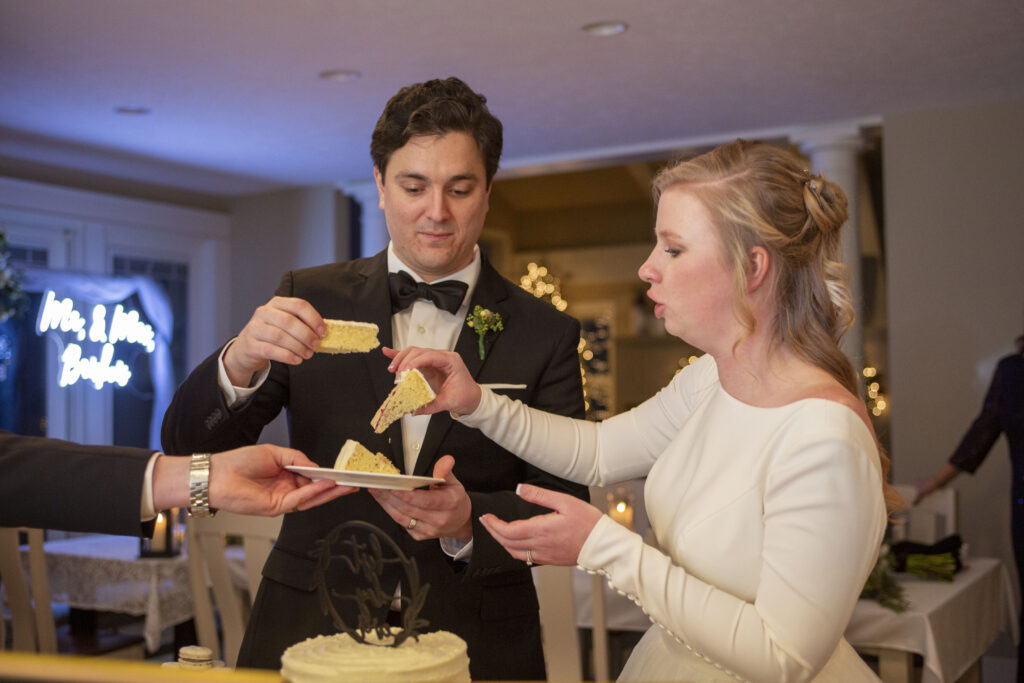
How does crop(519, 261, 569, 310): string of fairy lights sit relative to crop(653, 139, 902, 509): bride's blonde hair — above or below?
above

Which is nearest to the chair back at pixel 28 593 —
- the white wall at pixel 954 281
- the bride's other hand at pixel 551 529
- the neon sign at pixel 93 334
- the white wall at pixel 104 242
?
the bride's other hand at pixel 551 529

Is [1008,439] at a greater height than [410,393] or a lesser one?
lesser

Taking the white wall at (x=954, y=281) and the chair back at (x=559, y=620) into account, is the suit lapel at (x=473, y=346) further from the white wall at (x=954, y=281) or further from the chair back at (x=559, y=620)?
the white wall at (x=954, y=281)

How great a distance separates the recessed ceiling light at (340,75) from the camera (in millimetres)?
6188

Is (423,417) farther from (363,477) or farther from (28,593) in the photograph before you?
(28,593)

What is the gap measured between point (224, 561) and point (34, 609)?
1.31 meters

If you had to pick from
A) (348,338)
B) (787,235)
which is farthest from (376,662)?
(787,235)

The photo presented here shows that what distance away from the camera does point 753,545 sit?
65.7 inches

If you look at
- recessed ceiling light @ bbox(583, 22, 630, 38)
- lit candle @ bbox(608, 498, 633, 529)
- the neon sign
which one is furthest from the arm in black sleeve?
the neon sign

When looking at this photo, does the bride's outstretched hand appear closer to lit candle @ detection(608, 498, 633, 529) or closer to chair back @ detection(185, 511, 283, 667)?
chair back @ detection(185, 511, 283, 667)

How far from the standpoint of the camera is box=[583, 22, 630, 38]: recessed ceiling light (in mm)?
5289

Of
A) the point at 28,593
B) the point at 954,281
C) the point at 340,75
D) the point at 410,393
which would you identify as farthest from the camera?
the point at 954,281

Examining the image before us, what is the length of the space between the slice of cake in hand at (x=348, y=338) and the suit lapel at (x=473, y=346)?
0.81ft

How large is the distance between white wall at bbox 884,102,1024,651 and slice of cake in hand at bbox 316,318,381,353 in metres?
6.15
